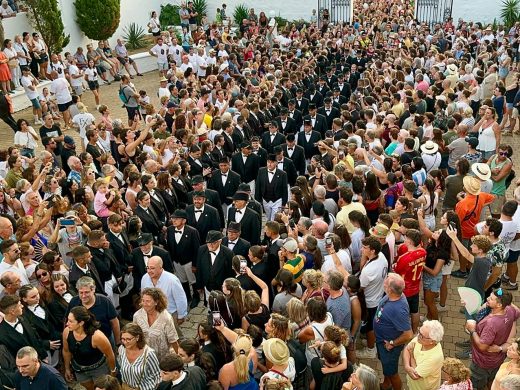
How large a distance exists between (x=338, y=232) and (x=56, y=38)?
1671cm

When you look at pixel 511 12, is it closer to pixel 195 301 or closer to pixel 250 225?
pixel 250 225

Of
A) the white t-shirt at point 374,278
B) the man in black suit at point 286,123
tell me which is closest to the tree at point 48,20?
the man in black suit at point 286,123

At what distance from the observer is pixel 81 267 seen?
6.37 meters

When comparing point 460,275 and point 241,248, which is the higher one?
point 241,248

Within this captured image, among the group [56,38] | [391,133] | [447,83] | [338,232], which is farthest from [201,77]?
[338,232]

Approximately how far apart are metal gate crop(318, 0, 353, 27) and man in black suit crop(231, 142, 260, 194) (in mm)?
20705

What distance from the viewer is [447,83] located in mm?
13211

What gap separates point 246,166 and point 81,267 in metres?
4.23

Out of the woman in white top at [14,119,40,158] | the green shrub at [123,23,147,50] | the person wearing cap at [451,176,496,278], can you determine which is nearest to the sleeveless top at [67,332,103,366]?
the person wearing cap at [451,176,496,278]

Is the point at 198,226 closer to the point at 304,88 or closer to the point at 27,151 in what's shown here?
the point at 27,151

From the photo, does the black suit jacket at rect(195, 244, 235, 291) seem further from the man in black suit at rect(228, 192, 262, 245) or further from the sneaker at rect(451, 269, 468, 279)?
the sneaker at rect(451, 269, 468, 279)

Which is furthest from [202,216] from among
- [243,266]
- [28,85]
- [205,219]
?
[28,85]

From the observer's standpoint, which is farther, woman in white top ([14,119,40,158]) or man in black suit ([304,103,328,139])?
man in black suit ([304,103,328,139])

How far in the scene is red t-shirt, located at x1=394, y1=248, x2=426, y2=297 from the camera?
6.34 m
